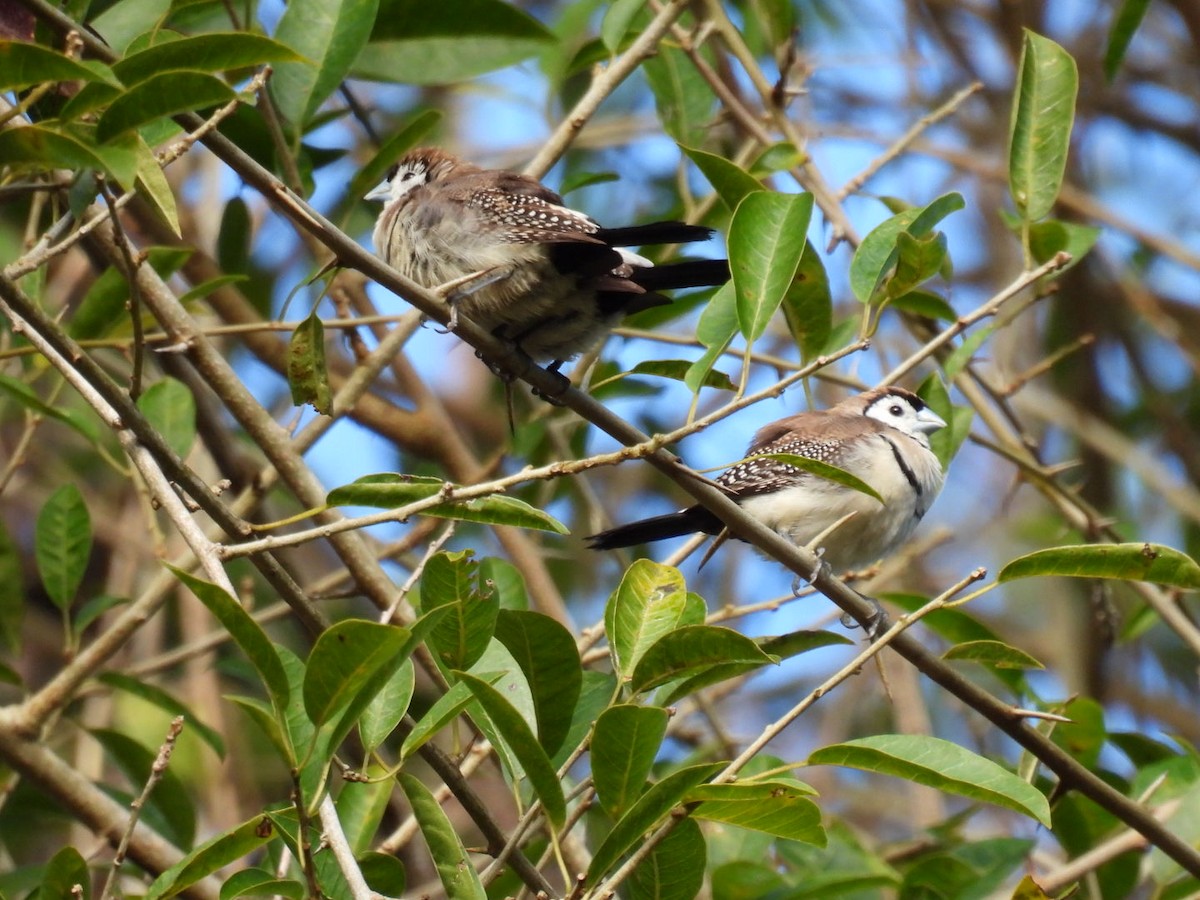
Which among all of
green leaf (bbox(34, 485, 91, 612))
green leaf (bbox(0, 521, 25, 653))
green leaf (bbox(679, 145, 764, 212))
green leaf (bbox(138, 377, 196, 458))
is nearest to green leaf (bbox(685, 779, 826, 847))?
green leaf (bbox(679, 145, 764, 212))

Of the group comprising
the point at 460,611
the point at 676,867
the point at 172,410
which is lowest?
the point at 676,867

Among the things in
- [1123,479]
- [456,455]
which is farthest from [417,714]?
[1123,479]

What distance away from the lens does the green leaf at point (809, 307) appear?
3400 mm

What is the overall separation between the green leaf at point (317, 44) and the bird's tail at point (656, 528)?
1.55 m

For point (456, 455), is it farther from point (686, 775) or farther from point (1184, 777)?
point (686, 775)

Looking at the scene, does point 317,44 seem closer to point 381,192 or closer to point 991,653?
point 381,192

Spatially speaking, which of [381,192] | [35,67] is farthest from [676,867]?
[381,192]

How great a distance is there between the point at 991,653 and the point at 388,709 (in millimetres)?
1245

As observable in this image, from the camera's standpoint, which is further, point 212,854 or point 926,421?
point 926,421

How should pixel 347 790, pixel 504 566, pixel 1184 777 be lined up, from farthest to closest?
pixel 1184 777 → pixel 504 566 → pixel 347 790

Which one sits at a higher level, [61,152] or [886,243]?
[61,152]

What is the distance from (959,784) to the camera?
2377 millimetres

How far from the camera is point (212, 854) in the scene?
93.0 inches

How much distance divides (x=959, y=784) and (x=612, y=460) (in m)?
0.78
